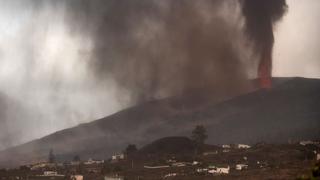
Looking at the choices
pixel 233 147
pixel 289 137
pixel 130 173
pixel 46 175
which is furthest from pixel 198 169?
pixel 289 137

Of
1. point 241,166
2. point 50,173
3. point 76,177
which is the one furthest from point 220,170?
point 50,173

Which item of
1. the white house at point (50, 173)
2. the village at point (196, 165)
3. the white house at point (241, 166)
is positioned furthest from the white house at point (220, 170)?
the white house at point (50, 173)

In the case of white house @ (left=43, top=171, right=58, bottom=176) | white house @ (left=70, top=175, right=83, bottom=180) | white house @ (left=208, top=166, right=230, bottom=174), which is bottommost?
white house @ (left=70, top=175, right=83, bottom=180)

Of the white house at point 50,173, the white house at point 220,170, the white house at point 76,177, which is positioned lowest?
the white house at point 76,177

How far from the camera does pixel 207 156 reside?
147 metres

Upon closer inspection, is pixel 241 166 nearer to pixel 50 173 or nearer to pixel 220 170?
pixel 220 170

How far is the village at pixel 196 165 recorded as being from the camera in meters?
113

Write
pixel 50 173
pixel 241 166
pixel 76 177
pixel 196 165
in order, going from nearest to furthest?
pixel 76 177 → pixel 241 166 → pixel 196 165 → pixel 50 173

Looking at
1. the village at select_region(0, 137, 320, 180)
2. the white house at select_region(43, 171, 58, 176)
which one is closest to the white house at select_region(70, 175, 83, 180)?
the village at select_region(0, 137, 320, 180)

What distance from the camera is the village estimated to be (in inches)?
4437

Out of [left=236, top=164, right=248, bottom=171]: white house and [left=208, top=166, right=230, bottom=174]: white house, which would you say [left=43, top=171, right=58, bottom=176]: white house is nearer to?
[left=208, top=166, right=230, bottom=174]: white house

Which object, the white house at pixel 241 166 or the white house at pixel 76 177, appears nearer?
the white house at pixel 76 177

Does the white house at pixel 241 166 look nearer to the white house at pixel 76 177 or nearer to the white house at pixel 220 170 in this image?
the white house at pixel 220 170

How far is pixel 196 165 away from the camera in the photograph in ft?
431
